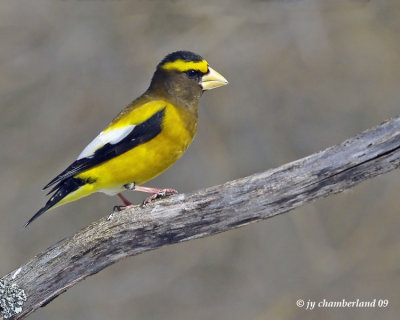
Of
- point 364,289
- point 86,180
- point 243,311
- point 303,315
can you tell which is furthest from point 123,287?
point 86,180

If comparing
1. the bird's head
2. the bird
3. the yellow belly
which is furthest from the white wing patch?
the bird's head

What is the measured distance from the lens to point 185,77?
579 cm

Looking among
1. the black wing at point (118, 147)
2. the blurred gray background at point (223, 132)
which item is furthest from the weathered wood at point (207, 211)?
the blurred gray background at point (223, 132)

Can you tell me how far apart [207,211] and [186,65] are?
1.28 metres

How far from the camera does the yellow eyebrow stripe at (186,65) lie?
575 cm

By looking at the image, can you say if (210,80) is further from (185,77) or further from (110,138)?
(110,138)

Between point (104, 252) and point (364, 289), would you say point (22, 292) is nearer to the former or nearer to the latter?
Answer: point (104, 252)

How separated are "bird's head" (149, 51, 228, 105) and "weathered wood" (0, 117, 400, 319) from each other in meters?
1.04

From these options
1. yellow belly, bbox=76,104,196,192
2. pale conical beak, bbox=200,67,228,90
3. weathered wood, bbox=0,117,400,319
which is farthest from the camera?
pale conical beak, bbox=200,67,228,90

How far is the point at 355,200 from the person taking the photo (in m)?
8.30

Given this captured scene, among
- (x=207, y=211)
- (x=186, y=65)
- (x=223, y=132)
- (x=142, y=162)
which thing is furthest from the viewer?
(x=223, y=132)

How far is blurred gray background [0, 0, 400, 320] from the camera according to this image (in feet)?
26.7

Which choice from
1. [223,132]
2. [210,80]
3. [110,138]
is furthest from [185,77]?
[223,132]

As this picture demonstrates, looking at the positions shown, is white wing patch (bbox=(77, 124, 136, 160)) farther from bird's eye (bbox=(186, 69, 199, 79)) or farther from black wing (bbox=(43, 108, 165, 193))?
bird's eye (bbox=(186, 69, 199, 79))
